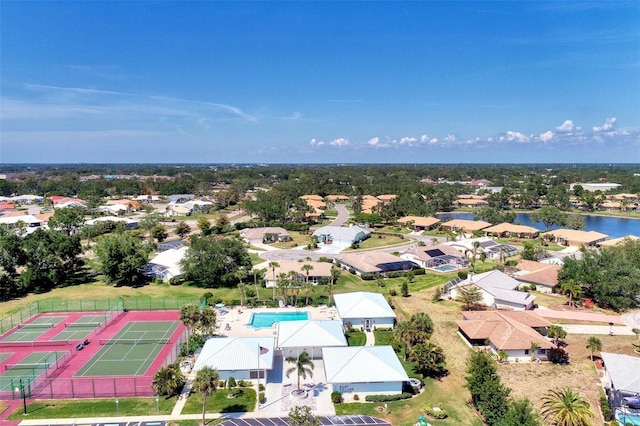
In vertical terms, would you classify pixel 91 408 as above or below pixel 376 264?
below

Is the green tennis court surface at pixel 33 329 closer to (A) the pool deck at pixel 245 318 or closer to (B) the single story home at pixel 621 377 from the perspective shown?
(A) the pool deck at pixel 245 318

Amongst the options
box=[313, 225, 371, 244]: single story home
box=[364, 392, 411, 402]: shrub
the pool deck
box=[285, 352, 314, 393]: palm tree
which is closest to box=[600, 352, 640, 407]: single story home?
box=[364, 392, 411, 402]: shrub

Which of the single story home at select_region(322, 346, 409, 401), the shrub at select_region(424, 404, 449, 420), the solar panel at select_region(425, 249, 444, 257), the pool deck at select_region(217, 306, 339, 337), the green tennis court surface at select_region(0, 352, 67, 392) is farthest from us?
the solar panel at select_region(425, 249, 444, 257)

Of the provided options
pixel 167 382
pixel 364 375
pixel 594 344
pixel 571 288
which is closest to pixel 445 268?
pixel 571 288

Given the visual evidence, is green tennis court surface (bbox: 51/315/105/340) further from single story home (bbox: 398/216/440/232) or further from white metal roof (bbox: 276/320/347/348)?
single story home (bbox: 398/216/440/232)

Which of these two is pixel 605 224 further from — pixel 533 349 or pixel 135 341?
pixel 135 341

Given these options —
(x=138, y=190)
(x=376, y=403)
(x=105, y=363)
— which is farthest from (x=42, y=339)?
(x=138, y=190)

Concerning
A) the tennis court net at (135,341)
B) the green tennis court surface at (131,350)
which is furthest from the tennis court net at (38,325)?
the tennis court net at (135,341)
